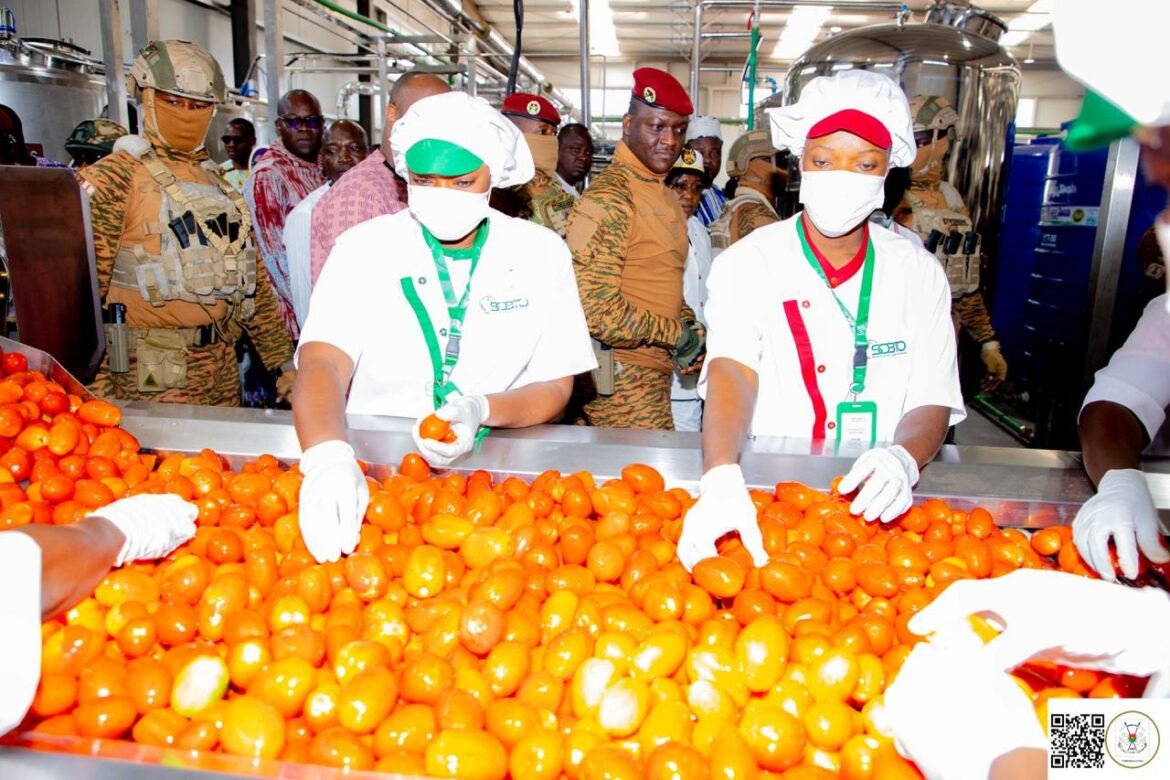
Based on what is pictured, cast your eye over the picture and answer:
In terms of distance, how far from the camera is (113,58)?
222 inches

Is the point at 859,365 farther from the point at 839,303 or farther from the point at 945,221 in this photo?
the point at 945,221

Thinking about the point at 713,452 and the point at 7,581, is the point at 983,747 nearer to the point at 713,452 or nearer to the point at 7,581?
the point at 713,452

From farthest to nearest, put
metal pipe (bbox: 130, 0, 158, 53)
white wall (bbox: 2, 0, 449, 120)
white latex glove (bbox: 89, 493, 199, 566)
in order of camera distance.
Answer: white wall (bbox: 2, 0, 449, 120), metal pipe (bbox: 130, 0, 158, 53), white latex glove (bbox: 89, 493, 199, 566)

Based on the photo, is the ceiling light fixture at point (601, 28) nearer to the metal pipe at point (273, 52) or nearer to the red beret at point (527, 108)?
the metal pipe at point (273, 52)

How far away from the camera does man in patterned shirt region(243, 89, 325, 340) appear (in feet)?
15.4

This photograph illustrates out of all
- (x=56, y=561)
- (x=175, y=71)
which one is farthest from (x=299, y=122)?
(x=56, y=561)

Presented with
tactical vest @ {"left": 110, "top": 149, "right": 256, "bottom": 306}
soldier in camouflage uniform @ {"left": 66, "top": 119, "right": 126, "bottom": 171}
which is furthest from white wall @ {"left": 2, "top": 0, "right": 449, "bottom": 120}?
tactical vest @ {"left": 110, "top": 149, "right": 256, "bottom": 306}

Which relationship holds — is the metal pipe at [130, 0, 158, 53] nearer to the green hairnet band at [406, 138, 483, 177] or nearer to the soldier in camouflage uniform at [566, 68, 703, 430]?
the soldier in camouflage uniform at [566, 68, 703, 430]

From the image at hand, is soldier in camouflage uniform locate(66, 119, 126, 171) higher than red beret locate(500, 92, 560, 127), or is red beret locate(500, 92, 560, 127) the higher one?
red beret locate(500, 92, 560, 127)

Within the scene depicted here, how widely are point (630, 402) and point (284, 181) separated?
9.28ft

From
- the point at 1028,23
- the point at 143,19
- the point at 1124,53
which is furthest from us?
the point at 1028,23

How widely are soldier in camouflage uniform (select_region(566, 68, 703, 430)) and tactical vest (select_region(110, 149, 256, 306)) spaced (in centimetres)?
A: 145

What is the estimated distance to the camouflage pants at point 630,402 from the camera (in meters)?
3.43

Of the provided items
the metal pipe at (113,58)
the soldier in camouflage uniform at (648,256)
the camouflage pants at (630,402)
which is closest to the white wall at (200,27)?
the metal pipe at (113,58)
